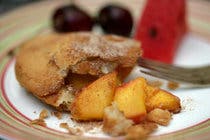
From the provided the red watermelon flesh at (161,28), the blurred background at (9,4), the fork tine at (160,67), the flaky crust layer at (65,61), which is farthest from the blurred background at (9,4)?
the fork tine at (160,67)

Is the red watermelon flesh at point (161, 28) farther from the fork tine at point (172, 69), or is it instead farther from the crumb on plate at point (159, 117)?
the crumb on plate at point (159, 117)

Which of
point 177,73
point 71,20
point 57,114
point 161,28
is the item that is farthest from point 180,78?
point 71,20

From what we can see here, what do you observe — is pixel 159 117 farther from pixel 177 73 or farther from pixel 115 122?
pixel 177 73

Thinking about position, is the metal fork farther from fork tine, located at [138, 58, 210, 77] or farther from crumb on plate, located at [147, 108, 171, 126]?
crumb on plate, located at [147, 108, 171, 126]

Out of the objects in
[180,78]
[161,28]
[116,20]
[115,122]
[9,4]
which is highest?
[9,4]

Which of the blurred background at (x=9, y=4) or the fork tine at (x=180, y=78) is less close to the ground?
the blurred background at (x=9, y=4)

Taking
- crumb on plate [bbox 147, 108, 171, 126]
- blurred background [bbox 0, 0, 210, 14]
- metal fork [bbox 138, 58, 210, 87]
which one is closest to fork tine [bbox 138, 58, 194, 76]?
metal fork [bbox 138, 58, 210, 87]

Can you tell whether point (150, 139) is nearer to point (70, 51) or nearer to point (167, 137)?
point (167, 137)

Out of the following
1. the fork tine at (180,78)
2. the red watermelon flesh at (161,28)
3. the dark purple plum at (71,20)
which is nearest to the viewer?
the fork tine at (180,78)
